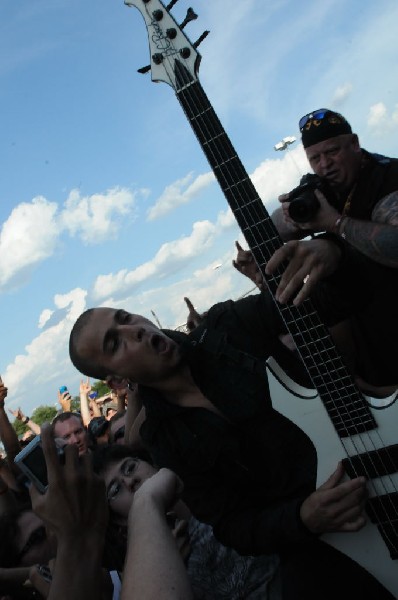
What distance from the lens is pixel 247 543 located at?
2.16 meters

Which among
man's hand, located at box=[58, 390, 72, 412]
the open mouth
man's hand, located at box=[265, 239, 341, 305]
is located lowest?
man's hand, located at box=[58, 390, 72, 412]

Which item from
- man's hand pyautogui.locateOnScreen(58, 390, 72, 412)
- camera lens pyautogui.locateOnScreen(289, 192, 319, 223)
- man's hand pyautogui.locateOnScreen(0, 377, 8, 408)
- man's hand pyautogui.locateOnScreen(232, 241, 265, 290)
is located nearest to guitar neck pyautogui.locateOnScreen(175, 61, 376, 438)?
camera lens pyautogui.locateOnScreen(289, 192, 319, 223)

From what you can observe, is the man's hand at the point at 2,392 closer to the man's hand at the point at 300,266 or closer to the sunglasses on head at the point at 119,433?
the sunglasses on head at the point at 119,433

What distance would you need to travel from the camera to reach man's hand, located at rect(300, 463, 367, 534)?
1.99m

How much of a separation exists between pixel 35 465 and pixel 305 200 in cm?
149

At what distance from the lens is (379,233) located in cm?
223

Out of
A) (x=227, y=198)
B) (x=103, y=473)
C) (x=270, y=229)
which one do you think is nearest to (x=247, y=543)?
(x=103, y=473)

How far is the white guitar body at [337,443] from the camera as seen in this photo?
6.61ft

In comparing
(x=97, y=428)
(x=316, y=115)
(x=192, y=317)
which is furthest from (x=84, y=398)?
(x=316, y=115)

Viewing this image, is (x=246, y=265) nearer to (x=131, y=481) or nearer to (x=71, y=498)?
(x=131, y=481)

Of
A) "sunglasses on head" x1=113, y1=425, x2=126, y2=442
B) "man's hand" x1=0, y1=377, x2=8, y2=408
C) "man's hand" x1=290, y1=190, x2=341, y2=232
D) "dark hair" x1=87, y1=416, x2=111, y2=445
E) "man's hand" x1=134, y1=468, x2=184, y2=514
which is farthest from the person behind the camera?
"dark hair" x1=87, y1=416, x2=111, y2=445

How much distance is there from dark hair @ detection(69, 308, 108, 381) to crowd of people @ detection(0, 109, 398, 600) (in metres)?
0.01

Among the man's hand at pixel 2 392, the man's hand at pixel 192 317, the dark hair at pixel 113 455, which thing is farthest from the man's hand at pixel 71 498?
the man's hand at pixel 2 392

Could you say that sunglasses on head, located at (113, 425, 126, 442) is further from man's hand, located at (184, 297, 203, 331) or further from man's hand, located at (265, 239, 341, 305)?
man's hand, located at (265, 239, 341, 305)
